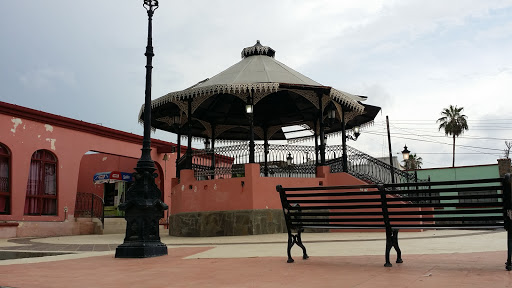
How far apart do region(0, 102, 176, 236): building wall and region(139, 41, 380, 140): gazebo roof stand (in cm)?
326

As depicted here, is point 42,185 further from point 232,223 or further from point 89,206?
point 232,223

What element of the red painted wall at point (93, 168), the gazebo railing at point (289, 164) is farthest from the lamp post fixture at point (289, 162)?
the red painted wall at point (93, 168)

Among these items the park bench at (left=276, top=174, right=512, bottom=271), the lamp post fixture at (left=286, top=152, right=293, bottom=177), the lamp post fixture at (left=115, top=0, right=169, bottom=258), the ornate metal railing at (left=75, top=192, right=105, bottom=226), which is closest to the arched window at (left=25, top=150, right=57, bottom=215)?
the ornate metal railing at (left=75, top=192, right=105, bottom=226)

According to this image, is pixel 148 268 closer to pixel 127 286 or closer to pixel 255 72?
pixel 127 286

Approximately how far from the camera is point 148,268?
5410mm

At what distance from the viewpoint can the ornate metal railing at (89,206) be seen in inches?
792

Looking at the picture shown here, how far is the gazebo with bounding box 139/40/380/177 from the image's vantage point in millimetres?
15188

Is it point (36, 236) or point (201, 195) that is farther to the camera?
point (36, 236)

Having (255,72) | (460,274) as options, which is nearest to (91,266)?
(460,274)

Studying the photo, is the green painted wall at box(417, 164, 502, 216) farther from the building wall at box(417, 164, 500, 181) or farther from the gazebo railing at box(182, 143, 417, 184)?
the gazebo railing at box(182, 143, 417, 184)

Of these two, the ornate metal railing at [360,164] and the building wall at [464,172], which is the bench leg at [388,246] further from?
the building wall at [464,172]

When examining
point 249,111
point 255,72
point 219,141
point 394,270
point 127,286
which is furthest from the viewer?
point 219,141

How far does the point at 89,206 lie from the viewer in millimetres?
20875

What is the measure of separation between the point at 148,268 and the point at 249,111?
1001cm
